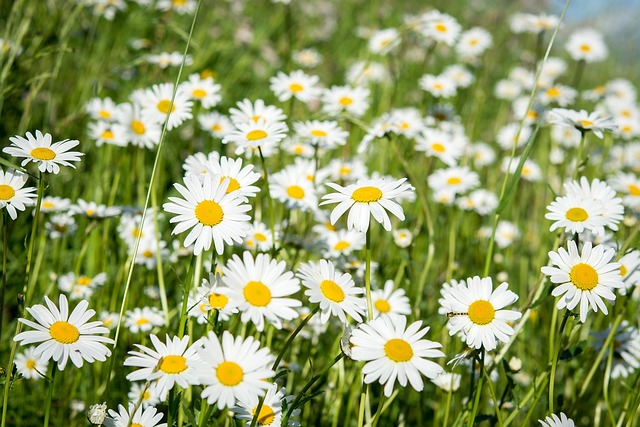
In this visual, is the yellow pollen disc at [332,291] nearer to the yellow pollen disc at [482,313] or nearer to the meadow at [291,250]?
the meadow at [291,250]

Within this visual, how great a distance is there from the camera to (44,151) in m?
1.30

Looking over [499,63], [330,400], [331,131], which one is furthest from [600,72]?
[330,400]

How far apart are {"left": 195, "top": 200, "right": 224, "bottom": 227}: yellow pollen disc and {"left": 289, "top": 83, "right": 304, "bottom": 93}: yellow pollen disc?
1.08m

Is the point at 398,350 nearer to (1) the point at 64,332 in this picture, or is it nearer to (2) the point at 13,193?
(1) the point at 64,332

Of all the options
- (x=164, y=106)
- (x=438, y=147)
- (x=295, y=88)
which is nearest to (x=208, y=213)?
(x=164, y=106)

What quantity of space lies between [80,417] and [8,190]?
780 millimetres

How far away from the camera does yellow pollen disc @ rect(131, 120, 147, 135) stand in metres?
2.00

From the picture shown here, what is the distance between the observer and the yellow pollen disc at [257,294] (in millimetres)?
1086

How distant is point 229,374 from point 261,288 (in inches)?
7.0

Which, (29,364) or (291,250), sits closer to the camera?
(29,364)

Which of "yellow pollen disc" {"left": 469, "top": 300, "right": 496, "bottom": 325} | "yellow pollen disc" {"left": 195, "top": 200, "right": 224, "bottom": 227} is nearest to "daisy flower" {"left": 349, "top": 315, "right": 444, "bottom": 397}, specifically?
"yellow pollen disc" {"left": 469, "top": 300, "right": 496, "bottom": 325}

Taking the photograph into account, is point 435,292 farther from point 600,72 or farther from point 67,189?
point 600,72

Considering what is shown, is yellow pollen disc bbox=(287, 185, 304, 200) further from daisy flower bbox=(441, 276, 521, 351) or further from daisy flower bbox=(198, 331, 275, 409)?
daisy flower bbox=(198, 331, 275, 409)

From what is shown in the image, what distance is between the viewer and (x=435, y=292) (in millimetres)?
2469
